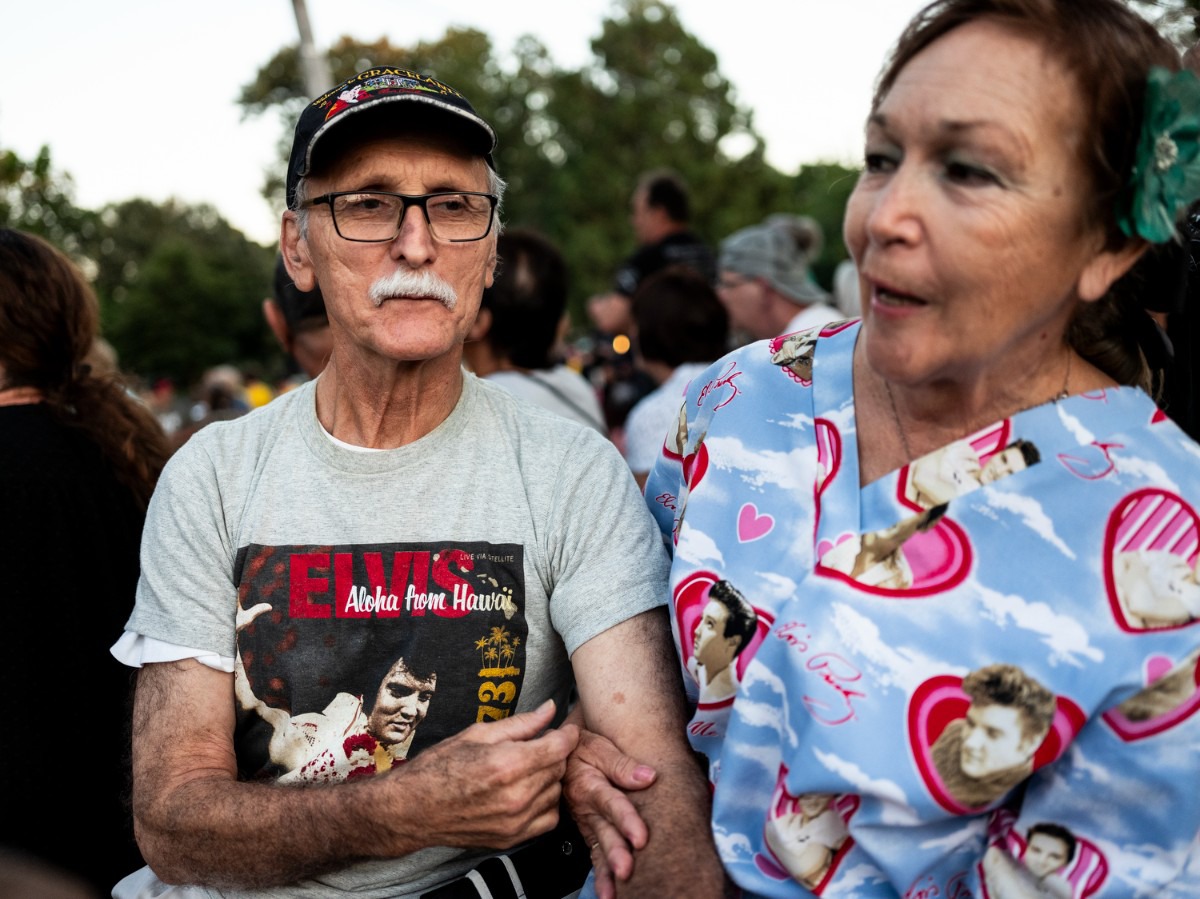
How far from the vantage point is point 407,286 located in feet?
7.08

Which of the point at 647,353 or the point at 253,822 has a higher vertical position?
the point at 647,353

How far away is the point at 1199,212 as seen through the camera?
2098 millimetres

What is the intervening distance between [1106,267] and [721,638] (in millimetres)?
901

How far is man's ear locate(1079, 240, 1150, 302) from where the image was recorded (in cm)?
172

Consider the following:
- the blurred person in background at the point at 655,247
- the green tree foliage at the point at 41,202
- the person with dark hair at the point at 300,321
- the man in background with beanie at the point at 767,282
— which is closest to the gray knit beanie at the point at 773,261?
the man in background with beanie at the point at 767,282

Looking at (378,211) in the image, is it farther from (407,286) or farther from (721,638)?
(721,638)

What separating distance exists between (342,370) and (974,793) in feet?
4.89

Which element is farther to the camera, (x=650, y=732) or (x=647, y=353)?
(x=647, y=353)

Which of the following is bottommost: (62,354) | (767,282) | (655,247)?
(62,354)

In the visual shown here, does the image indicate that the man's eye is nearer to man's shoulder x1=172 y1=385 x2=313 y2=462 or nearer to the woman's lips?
man's shoulder x1=172 y1=385 x2=313 y2=462

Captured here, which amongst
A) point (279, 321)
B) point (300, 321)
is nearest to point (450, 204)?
point (300, 321)

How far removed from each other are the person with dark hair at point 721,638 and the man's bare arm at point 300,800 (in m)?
0.30

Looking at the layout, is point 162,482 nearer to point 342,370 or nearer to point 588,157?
point 342,370

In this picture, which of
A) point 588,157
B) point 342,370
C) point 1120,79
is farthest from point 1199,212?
point 588,157
